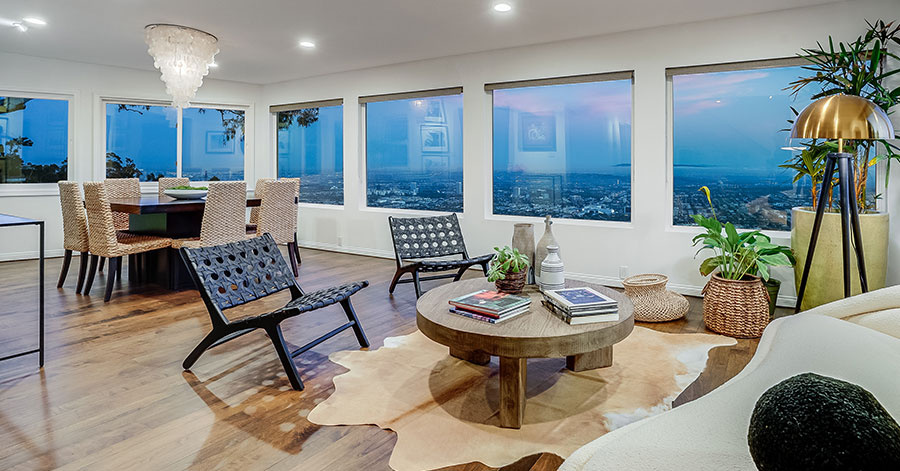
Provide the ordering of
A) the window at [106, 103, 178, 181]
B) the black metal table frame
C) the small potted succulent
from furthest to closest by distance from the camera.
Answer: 1. the window at [106, 103, 178, 181]
2. the small potted succulent
3. the black metal table frame

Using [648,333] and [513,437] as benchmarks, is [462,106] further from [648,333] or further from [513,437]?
[513,437]

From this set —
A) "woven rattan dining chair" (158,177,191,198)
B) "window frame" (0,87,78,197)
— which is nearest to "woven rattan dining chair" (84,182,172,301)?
"woven rattan dining chair" (158,177,191,198)

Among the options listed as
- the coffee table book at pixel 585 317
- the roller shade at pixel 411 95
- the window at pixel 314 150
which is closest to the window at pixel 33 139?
the window at pixel 314 150

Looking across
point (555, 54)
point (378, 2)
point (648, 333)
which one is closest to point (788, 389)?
point (648, 333)

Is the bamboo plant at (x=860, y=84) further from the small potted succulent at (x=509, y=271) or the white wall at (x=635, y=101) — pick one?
the small potted succulent at (x=509, y=271)

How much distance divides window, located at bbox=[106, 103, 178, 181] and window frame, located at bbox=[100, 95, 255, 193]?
1.9 inches

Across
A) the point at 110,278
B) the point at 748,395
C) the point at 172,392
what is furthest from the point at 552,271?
the point at 110,278

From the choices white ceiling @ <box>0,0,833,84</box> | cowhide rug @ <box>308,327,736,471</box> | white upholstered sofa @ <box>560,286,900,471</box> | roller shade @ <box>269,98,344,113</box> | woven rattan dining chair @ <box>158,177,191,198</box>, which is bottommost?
cowhide rug @ <box>308,327,736,471</box>

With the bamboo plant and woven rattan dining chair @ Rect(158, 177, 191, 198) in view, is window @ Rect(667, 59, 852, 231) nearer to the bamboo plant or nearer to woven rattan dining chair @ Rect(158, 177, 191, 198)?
the bamboo plant

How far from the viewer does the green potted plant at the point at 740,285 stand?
11.3ft

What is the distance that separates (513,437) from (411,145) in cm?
486

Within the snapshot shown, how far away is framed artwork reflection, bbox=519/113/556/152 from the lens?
18.0 feet

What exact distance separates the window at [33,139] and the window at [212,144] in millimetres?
1363

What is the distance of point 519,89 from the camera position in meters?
5.59
